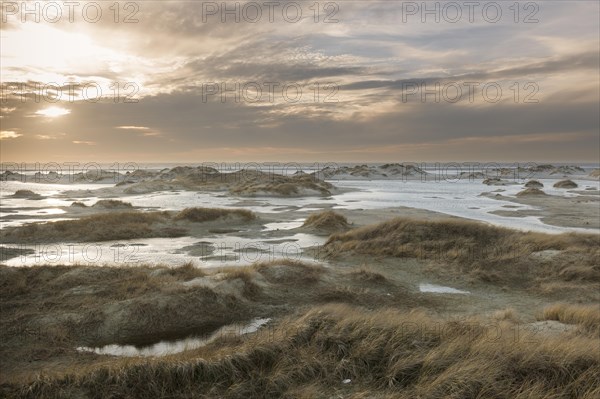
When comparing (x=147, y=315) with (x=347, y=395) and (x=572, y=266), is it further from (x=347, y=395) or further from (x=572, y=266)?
(x=572, y=266)

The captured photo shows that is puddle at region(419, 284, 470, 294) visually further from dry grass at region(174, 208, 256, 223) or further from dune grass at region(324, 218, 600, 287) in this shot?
dry grass at region(174, 208, 256, 223)

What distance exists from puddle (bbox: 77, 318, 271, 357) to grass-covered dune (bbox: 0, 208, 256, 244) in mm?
18769

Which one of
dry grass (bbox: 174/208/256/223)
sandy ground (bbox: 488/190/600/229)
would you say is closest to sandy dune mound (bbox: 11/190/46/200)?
dry grass (bbox: 174/208/256/223)

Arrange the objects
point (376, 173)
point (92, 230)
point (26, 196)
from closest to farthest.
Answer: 1. point (92, 230)
2. point (26, 196)
3. point (376, 173)

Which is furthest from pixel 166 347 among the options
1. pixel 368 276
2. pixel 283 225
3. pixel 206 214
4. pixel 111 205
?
pixel 111 205

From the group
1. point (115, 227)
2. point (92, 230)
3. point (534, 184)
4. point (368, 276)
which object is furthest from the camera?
point (534, 184)

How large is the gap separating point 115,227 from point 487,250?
24278mm

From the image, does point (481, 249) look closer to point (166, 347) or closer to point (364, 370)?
point (364, 370)

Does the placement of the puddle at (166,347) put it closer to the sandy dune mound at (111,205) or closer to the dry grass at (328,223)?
the dry grass at (328,223)

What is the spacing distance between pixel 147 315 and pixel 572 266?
17631mm

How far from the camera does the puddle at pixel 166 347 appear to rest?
10820mm

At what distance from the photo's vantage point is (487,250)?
2195cm

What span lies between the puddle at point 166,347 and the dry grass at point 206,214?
888 inches

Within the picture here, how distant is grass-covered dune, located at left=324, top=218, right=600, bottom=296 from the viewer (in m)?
18.3
